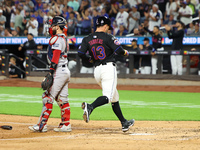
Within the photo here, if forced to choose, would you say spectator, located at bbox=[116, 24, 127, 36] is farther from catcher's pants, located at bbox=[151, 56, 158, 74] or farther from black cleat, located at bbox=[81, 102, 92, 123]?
black cleat, located at bbox=[81, 102, 92, 123]

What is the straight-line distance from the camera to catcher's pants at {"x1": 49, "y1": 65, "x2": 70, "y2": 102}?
6.99 m

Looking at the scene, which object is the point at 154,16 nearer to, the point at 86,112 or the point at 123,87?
the point at 123,87

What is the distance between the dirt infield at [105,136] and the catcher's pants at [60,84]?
0.67m

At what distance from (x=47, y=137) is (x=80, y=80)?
13890mm

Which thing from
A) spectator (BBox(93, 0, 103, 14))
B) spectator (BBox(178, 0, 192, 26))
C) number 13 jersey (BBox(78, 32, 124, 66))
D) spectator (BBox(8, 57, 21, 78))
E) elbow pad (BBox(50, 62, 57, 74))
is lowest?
spectator (BBox(8, 57, 21, 78))

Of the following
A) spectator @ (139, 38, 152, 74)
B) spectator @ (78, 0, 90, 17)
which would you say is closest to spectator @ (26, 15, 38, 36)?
spectator @ (78, 0, 90, 17)

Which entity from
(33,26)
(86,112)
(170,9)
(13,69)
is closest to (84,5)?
(33,26)

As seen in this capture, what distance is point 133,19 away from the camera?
822 inches

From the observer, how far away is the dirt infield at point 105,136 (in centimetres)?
538

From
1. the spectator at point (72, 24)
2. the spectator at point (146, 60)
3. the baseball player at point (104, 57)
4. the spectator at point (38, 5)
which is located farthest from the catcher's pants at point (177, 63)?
the baseball player at point (104, 57)

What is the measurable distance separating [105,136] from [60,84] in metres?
1.32

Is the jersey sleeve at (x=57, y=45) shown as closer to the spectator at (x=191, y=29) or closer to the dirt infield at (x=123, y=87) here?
the dirt infield at (x=123, y=87)

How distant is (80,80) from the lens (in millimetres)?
20219

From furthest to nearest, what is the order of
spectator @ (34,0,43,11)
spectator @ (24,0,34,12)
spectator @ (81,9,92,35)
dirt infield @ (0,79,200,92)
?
spectator @ (34,0,43,11)
spectator @ (24,0,34,12)
spectator @ (81,9,92,35)
dirt infield @ (0,79,200,92)
